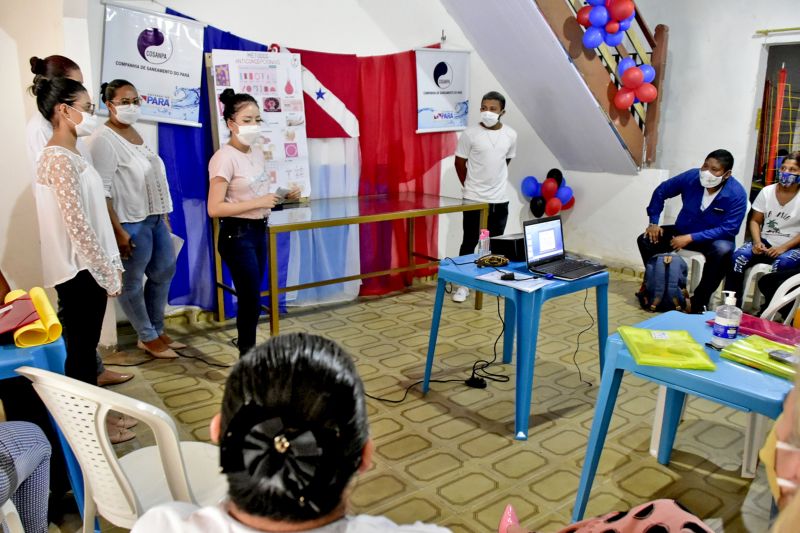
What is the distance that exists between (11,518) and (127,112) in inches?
79.8

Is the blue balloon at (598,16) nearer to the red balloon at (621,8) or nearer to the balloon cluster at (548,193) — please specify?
the red balloon at (621,8)

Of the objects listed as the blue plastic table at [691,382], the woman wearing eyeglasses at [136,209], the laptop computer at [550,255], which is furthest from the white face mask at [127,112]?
the blue plastic table at [691,382]

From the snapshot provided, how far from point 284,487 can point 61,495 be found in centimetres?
175

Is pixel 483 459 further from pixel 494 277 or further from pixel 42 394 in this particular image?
pixel 42 394

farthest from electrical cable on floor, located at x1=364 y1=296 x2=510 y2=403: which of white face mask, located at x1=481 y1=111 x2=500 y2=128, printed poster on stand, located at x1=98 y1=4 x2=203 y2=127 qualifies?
printed poster on stand, located at x1=98 y1=4 x2=203 y2=127

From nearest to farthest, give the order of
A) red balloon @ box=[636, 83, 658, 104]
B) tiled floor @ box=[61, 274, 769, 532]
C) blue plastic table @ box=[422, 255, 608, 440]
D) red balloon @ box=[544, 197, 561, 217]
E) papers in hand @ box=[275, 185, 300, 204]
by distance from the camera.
→ tiled floor @ box=[61, 274, 769, 532] < blue plastic table @ box=[422, 255, 608, 440] < papers in hand @ box=[275, 185, 300, 204] < red balloon @ box=[636, 83, 658, 104] < red balloon @ box=[544, 197, 561, 217]

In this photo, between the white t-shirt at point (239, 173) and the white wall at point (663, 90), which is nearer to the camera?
the white t-shirt at point (239, 173)

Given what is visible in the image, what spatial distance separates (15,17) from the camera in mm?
3053

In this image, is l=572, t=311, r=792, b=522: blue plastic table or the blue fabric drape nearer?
l=572, t=311, r=792, b=522: blue plastic table

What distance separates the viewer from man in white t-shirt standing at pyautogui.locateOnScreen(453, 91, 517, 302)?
15.1 ft

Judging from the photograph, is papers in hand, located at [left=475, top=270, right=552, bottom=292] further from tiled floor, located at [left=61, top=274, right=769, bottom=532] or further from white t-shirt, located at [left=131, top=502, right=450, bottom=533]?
white t-shirt, located at [left=131, top=502, right=450, bottom=533]

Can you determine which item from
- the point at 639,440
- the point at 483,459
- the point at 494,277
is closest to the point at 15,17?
the point at 494,277

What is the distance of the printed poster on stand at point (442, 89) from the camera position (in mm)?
4828

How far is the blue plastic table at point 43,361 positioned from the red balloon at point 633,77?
456 centimetres
